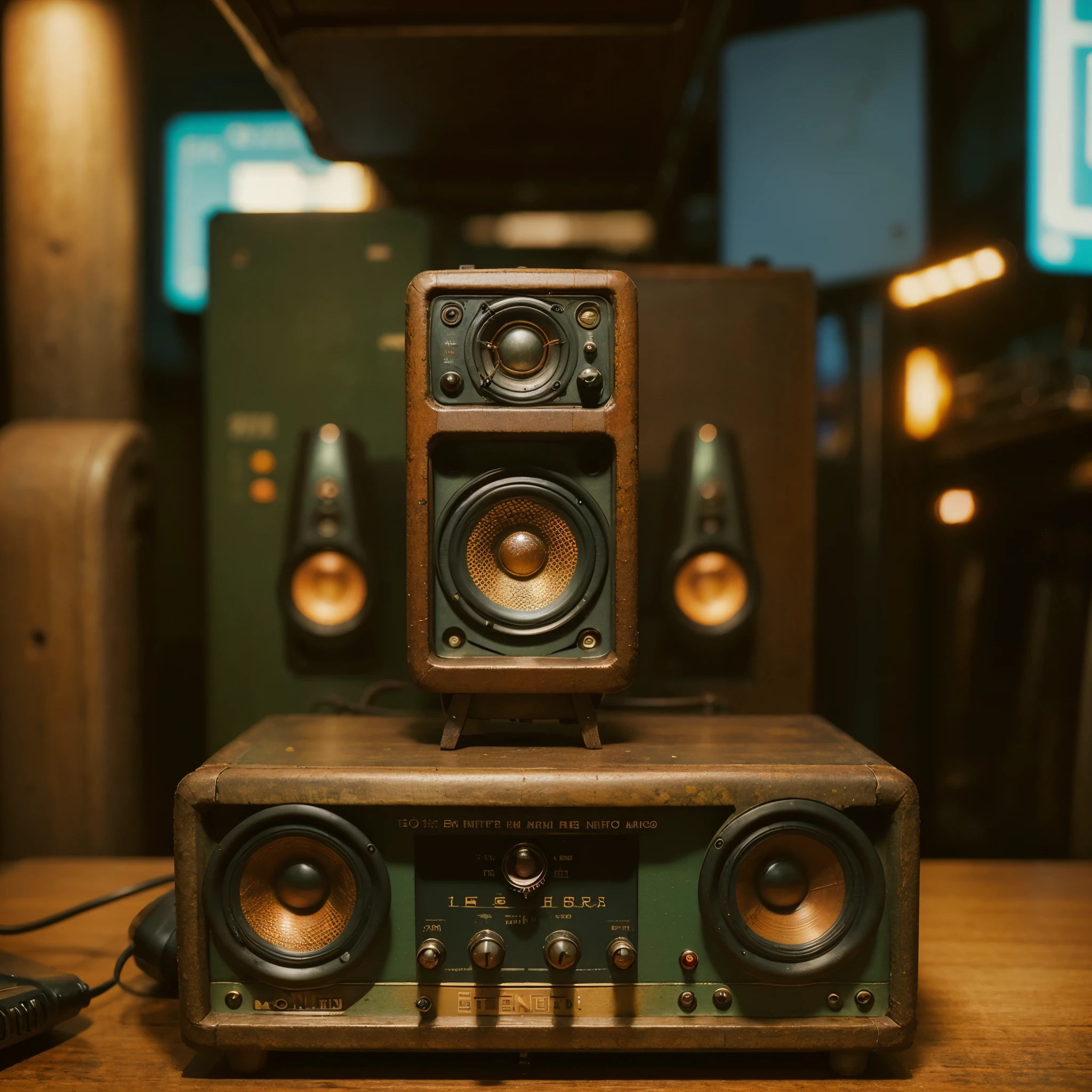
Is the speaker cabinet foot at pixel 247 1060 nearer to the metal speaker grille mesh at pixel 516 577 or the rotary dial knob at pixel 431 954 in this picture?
the rotary dial knob at pixel 431 954

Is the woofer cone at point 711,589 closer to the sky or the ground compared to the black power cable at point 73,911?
closer to the sky

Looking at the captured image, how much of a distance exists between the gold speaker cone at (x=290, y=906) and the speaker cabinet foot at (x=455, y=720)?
5.5 inches

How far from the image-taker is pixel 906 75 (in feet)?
6.49

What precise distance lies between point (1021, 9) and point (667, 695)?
161cm

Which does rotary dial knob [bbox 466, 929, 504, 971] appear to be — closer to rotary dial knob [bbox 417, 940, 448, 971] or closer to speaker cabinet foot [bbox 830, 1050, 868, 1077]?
rotary dial knob [bbox 417, 940, 448, 971]

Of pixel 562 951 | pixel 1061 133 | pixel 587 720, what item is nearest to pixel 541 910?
pixel 562 951

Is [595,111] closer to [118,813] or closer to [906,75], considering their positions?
[906,75]

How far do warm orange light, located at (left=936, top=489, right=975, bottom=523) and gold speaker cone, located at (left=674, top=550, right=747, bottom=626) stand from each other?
2.92ft

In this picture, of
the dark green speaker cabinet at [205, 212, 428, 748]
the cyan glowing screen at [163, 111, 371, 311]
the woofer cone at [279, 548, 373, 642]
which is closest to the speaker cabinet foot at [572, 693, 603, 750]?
the woofer cone at [279, 548, 373, 642]

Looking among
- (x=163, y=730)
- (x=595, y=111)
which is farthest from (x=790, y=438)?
(x=163, y=730)

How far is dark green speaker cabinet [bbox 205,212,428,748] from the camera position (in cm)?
153

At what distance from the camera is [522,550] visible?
2.86 feet

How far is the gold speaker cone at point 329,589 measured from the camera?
1.36 metres

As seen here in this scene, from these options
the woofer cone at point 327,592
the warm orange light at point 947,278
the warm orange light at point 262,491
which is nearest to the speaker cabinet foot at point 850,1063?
the woofer cone at point 327,592
